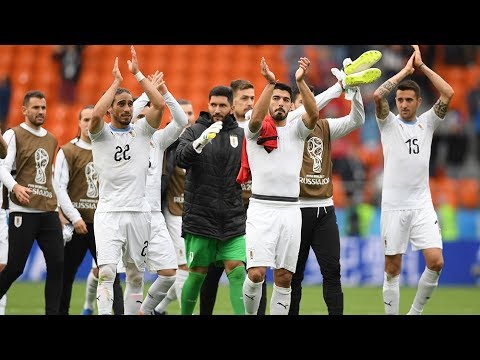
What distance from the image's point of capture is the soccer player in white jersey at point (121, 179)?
9.36 m

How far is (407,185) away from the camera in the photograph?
10.4 m

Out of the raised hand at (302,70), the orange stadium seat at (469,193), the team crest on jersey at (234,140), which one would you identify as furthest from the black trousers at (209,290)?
the orange stadium seat at (469,193)

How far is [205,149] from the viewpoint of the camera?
998 centimetres

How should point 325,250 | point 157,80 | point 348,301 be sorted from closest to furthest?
point 157,80 < point 325,250 < point 348,301

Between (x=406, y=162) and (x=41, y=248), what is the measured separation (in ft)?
13.7

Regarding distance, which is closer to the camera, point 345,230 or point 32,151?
point 32,151

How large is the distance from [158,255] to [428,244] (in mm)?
2978

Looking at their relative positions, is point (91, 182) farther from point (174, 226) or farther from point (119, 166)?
point (119, 166)

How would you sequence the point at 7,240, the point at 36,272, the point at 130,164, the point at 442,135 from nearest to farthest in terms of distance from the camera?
the point at 130,164, the point at 7,240, the point at 36,272, the point at 442,135

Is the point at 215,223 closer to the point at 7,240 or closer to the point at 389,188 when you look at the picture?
the point at 389,188

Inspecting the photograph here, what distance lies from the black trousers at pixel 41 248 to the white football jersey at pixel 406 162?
148 inches

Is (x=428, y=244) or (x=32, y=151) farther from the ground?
(x=32, y=151)

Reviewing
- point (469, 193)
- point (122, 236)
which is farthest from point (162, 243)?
point (469, 193)
